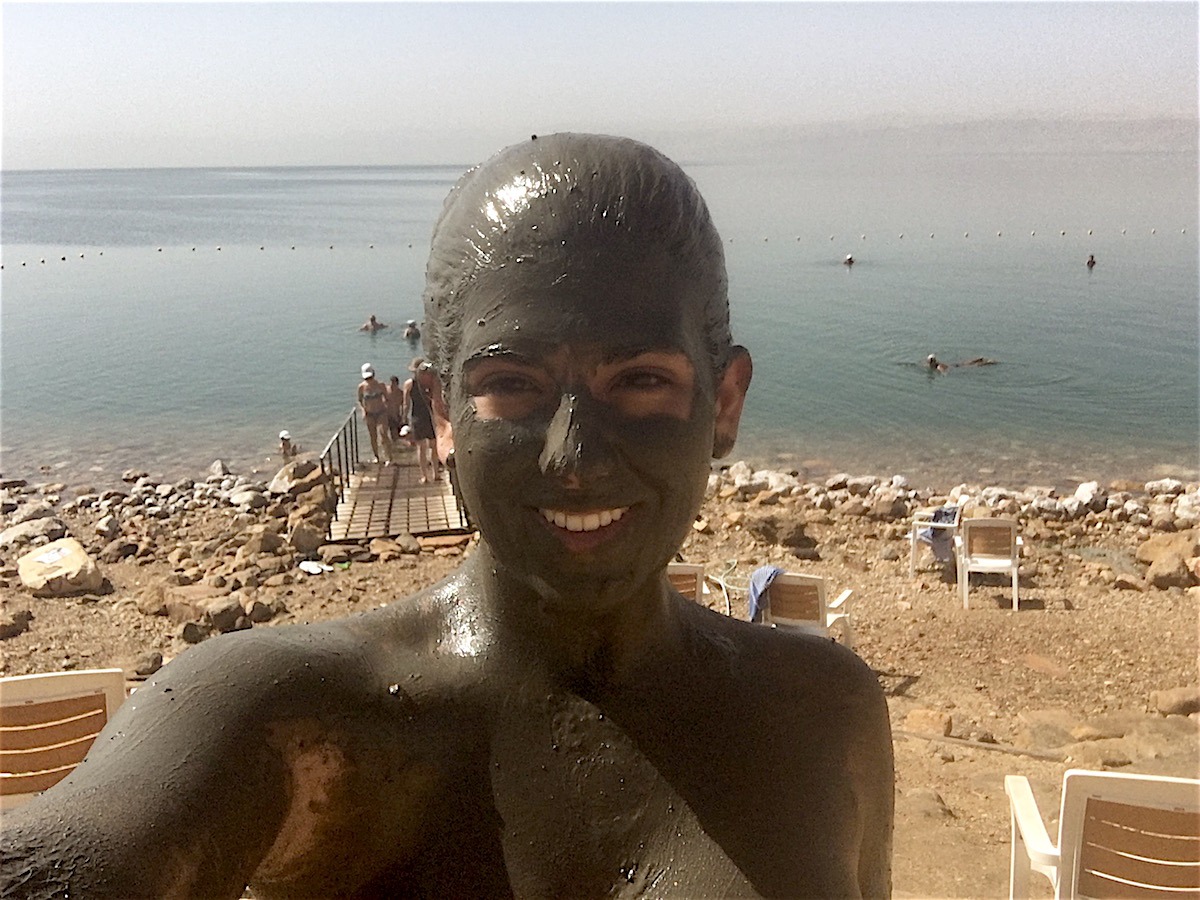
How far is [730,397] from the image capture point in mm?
2354

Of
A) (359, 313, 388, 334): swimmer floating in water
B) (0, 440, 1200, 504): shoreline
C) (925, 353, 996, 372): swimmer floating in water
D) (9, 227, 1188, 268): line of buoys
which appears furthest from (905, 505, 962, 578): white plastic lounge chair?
(9, 227, 1188, 268): line of buoys

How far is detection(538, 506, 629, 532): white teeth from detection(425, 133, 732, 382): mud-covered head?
35 centimetres

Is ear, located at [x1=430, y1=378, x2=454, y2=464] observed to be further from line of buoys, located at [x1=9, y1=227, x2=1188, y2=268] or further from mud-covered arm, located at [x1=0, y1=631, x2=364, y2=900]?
line of buoys, located at [x1=9, y1=227, x2=1188, y2=268]

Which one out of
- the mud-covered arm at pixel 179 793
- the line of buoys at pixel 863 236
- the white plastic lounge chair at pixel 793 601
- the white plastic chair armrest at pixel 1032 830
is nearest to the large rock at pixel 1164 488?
the white plastic lounge chair at pixel 793 601

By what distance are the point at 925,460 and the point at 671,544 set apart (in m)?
19.4

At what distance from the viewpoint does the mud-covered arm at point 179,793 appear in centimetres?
171

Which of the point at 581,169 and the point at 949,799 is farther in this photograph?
the point at 949,799

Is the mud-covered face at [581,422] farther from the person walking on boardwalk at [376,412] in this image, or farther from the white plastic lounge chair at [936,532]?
the person walking on boardwalk at [376,412]

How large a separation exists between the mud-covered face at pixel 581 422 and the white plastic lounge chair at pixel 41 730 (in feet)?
13.4

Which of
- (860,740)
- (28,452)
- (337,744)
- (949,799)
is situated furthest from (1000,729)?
(28,452)

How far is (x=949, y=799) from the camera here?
7.11 meters

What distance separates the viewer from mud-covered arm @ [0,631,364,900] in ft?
5.62

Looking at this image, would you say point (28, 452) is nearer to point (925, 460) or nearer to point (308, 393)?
point (308, 393)

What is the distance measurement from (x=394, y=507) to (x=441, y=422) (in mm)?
11594
